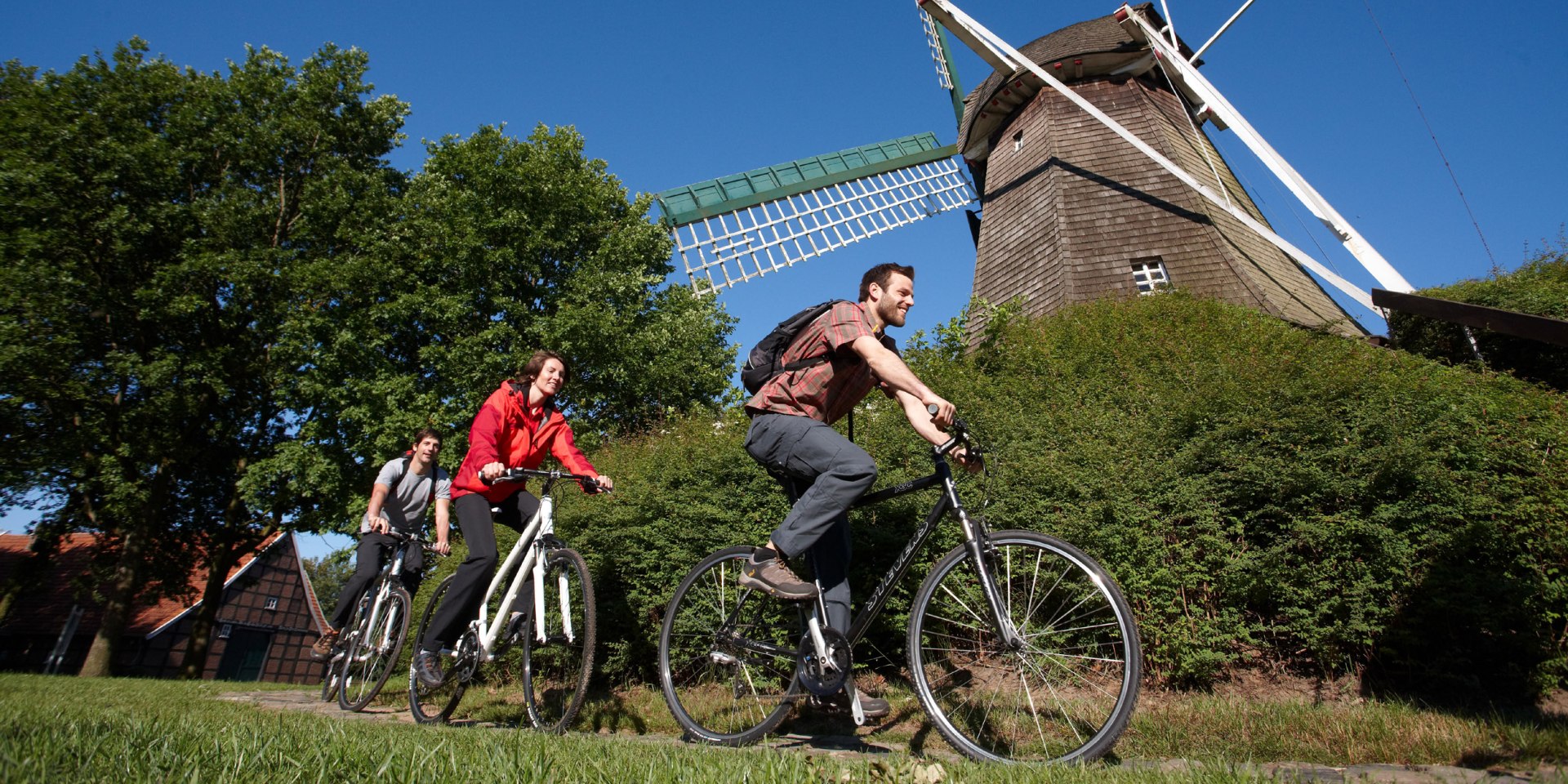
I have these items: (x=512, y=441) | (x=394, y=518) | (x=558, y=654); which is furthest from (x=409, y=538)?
(x=558, y=654)

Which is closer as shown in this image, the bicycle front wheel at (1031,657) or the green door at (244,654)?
the bicycle front wheel at (1031,657)

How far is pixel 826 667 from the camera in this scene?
9.86ft

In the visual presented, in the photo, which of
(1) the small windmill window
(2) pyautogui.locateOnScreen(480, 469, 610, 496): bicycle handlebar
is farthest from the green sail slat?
(2) pyautogui.locateOnScreen(480, 469, 610, 496): bicycle handlebar

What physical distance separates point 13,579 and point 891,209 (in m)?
24.9

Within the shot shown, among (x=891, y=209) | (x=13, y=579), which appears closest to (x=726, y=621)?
(x=891, y=209)

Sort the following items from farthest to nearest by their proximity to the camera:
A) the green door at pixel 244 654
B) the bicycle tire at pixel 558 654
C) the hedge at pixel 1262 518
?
1. the green door at pixel 244 654
2. the hedge at pixel 1262 518
3. the bicycle tire at pixel 558 654

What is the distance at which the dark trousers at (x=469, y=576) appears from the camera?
4066mm

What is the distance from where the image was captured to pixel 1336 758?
8.65ft

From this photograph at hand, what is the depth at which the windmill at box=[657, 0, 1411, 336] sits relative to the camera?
12.5m

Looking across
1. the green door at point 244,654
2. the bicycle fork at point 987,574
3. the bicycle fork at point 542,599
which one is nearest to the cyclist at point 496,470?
the bicycle fork at point 542,599

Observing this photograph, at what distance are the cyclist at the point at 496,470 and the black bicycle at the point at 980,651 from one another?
1.31 m

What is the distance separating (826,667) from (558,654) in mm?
1556

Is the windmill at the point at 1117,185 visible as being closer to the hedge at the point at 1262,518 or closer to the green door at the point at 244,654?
the hedge at the point at 1262,518

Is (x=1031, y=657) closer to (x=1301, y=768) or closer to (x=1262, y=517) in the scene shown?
(x=1301, y=768)
